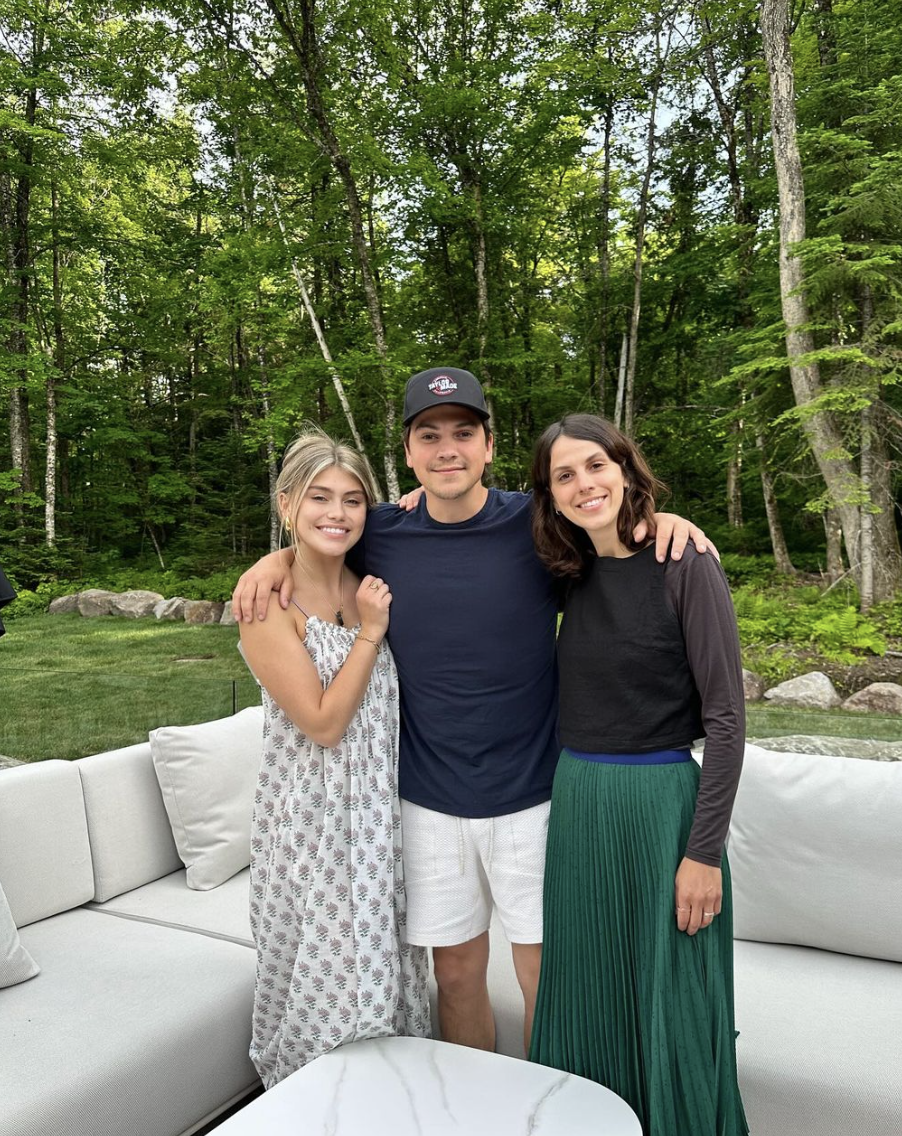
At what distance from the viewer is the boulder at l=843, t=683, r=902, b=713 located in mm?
5361

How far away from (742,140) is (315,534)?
1108 centimetres

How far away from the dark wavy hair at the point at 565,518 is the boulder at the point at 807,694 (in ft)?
15.0

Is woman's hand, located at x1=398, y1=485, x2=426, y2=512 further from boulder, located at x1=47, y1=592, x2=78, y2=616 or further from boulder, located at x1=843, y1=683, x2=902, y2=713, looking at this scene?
boulder, located at x1=47, y1=592, x2=78, y2=616

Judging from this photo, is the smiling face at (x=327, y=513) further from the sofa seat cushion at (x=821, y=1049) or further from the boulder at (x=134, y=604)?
the boulder at (x=134, y=604)

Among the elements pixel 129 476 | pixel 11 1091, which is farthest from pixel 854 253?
pixel 129 476

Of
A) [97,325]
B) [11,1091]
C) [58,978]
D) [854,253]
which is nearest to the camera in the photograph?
[11,1091]

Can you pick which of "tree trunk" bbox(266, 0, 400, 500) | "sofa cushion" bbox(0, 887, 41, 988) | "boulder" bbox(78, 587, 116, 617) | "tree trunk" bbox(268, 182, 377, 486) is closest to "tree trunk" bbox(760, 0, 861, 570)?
"tree trunk" bbox(266, 0, 400, 500)

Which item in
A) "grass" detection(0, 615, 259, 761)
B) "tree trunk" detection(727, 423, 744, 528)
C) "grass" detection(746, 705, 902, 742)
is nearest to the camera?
"grass" detection(746, 705, 902, 742)

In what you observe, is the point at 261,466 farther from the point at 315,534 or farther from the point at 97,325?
the point at 315,534

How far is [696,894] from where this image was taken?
50.0 inches

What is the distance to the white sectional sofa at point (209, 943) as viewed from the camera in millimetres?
1532

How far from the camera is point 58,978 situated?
1.86 meters

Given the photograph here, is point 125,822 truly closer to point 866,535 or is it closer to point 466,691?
point 466,691

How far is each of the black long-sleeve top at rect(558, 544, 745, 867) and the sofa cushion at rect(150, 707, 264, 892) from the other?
137cm
